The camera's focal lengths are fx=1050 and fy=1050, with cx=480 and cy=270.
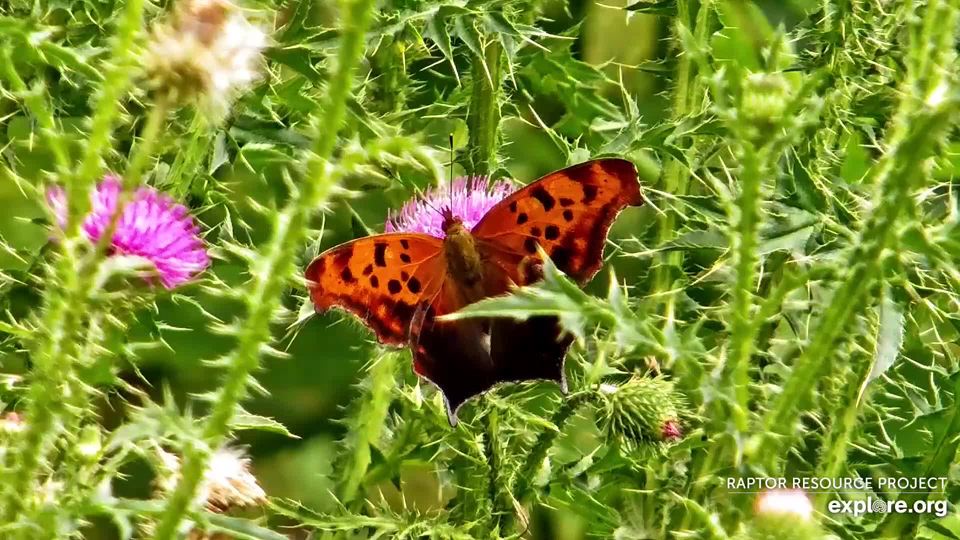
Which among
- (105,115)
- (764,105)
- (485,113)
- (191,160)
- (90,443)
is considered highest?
(485,113)

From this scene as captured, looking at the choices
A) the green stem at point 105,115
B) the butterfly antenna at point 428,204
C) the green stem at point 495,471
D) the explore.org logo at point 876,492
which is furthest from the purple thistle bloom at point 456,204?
the green stem at point 105,115

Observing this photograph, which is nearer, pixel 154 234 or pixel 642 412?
pixel 154 234

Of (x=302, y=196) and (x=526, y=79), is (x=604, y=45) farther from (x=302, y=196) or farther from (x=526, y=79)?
(x=302, y=196)

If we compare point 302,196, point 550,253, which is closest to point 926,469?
point 550,253

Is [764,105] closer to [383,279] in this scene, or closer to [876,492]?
[876,492]

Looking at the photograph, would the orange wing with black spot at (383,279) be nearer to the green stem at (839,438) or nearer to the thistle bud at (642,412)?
the thistle bud at (642,412)

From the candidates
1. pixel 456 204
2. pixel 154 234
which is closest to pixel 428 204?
pixel 456 204

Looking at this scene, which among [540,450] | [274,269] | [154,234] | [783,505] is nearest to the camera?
[274,269]
